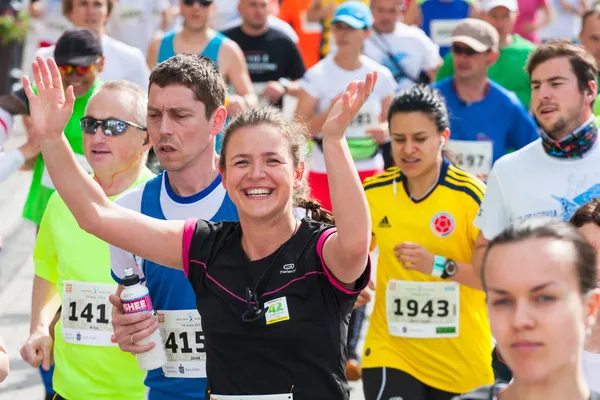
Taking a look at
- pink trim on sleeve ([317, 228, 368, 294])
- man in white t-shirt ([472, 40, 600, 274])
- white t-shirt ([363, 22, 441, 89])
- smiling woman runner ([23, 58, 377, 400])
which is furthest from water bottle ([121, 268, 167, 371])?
white t-shirt ([363, 22, 441, 89])

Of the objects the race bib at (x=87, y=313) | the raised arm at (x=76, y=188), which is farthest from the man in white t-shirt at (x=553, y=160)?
the raised arm at (x=76, y=188)

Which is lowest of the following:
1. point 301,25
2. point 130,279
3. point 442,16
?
point 130,279

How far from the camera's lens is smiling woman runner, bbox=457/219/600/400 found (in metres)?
3.06

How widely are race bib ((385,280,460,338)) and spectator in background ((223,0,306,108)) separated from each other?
14.9 feet

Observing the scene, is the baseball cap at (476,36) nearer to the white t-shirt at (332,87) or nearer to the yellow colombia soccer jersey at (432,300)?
the white t-shirt at (332,87)

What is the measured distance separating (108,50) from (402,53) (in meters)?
2.70

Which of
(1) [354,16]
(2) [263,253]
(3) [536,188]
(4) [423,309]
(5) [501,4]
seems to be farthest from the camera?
(5) [501,4]

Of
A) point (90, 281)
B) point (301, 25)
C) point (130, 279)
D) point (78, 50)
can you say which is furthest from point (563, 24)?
point (130, 279)

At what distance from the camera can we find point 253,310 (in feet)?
12.8

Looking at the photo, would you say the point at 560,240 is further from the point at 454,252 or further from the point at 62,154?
the point at 454,252

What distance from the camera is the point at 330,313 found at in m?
3.92

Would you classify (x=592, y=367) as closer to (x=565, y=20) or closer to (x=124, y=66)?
(x=124, y=66)

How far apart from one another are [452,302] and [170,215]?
6.20 ft

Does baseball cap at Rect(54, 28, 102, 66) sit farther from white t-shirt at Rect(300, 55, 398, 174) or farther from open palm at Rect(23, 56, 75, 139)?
open palm at Rect(23, 56, 75, 139)
